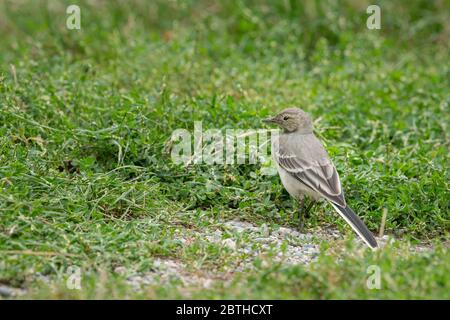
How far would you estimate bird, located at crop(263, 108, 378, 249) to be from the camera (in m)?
7.53

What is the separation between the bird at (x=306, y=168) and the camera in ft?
24.7

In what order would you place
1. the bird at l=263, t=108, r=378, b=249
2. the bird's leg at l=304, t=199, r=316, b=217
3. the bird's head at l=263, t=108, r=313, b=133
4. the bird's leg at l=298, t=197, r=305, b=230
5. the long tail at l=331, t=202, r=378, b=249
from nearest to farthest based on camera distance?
1. the long tail at l=331, t=202, r=378, b=249
2. the bird at l=263, t=108, r=378, b=249
3. the bird's leg at l=298, t=197, r=305, b=230
4. the bird's leg at l=304, t=199, r=316, b=217
5. the bird's head at l=263, t=108, r=313, b=133

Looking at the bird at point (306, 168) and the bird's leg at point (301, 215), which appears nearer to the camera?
the bird at point (306, 168)

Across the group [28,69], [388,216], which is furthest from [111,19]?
[388,216]

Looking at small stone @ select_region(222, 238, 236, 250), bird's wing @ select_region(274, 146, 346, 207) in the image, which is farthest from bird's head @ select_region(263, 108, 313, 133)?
small stone @ select_region(222, 238, 236, 250)

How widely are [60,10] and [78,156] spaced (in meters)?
4.82

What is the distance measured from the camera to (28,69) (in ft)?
33.6

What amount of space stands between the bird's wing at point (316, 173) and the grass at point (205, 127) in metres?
0.37

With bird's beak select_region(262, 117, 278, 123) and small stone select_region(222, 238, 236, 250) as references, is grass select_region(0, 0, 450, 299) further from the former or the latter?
bird's beak select_region(262, 117, 278, 123)

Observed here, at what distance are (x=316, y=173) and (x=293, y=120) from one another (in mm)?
1057

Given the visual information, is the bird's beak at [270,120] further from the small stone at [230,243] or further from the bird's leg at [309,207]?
the small stone at [230,243]

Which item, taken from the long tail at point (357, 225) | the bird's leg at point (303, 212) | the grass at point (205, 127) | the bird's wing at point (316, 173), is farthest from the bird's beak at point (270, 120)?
the long tail at point (357, 225)

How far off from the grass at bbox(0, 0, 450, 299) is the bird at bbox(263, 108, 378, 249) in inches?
9.4
